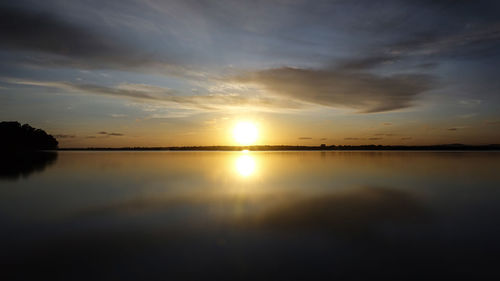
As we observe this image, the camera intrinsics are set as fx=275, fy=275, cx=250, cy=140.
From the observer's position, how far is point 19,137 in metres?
104

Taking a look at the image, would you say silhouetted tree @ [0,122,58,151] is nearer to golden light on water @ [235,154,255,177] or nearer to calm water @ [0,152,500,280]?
golden light on water @ [235,154,255,177]

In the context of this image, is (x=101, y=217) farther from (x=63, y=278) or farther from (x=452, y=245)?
(x=452, y=245)

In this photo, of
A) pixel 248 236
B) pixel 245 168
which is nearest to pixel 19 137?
pixel 245 168

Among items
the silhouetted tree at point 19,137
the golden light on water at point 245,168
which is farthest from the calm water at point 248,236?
the silhouetted tree at point 19,137

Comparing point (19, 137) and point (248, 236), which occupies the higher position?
point (19, 137)

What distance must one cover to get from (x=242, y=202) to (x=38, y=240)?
8.71 metres

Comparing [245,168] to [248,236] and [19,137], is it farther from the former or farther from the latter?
[19,137]

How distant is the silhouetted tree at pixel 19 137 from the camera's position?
3841 inches

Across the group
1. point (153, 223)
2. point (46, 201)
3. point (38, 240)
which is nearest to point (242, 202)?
point (153, 223)

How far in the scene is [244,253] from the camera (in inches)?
292

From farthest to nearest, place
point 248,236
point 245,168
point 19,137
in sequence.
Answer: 1. point 19,137
2. point 245,168
3. point 248,236

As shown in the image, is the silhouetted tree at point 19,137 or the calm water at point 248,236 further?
the silhouetted tree at point 19,137

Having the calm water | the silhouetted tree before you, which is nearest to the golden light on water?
the calm water

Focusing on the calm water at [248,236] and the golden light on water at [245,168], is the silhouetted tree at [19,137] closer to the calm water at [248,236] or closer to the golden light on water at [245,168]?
the golden light on water at [245,168]
